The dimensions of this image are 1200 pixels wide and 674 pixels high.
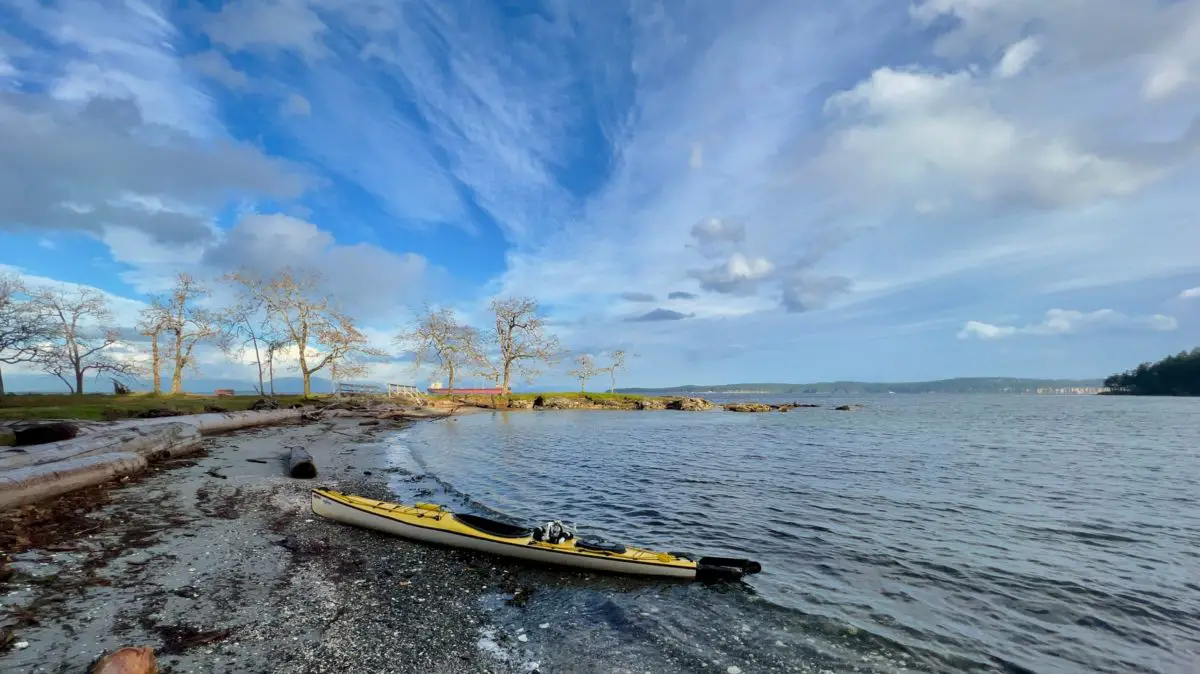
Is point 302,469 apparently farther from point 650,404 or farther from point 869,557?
point 650,404

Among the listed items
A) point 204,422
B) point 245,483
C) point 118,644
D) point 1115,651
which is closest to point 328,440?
point 204,422

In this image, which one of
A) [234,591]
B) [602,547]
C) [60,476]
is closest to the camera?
[234,591]

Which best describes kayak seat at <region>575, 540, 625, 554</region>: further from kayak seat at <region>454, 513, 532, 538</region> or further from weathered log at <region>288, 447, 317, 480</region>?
weathered log at <region>288, 447, 317, 480</region>

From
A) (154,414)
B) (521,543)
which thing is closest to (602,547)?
(521,543)

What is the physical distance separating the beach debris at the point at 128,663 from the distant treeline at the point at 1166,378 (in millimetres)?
211395

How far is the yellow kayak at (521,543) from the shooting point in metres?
9.82

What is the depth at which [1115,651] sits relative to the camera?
7703 millimetres

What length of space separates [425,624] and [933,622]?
330 inches

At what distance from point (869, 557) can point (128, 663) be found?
1294 centimetres

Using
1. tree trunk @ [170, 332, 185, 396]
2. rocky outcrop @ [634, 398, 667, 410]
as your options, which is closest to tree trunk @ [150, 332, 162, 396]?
tree trunk @ [170, 332, 185, 396]

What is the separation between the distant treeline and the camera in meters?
138

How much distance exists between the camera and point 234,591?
314 inches

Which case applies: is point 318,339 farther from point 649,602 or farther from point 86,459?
point 649,602

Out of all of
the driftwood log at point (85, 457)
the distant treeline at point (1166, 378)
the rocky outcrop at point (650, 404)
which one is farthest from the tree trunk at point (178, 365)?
the distant treeline at point (1166, 378)
